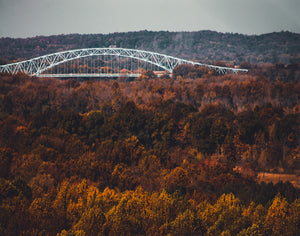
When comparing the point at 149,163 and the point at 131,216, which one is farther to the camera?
the point at 149,163

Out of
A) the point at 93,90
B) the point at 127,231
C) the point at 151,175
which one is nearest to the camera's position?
the point at 127,231

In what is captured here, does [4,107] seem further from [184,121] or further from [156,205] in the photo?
[156,205]

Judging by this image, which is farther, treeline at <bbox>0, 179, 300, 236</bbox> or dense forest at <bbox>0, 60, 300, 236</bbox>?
dense forest at <bbox>0, 60, 300, 236</bbox>

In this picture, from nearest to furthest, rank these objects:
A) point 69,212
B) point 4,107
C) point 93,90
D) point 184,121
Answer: point 69,212
point 184,121
point 4,107
point 93,90

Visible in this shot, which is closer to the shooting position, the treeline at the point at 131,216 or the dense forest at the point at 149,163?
the treeline at the point at 131,216

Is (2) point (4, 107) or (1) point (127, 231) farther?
(2) point (4, 107)

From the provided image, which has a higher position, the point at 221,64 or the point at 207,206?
the point at 221,64

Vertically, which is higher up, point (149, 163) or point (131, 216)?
point (131, 216)

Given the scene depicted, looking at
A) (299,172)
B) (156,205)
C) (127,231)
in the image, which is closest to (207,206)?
(156,205)
